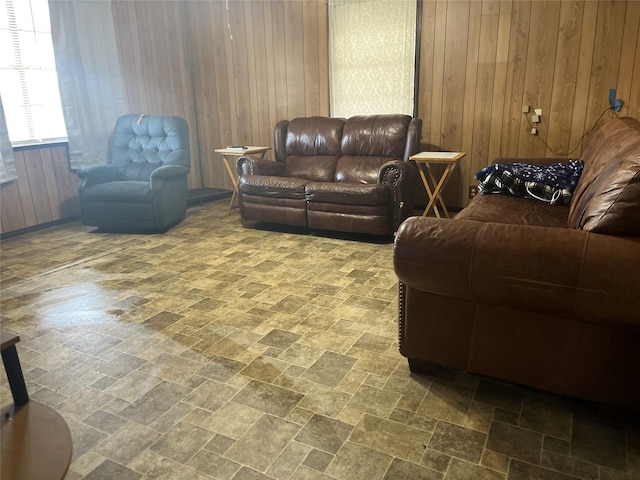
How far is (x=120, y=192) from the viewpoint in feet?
14.3

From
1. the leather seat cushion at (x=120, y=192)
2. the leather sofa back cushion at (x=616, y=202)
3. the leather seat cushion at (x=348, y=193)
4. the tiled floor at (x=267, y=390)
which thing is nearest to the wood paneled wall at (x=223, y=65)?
the leather seat cushion at (x=120, y=192)

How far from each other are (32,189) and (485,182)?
4111 mm

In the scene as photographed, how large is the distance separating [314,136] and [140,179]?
1.81 metres

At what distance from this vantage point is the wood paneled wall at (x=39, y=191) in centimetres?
437

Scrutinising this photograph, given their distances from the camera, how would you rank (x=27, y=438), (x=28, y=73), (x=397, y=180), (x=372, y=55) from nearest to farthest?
(x=27, y=438), (x=397, y=180), (x=28, y=73), (x=372, y=55)

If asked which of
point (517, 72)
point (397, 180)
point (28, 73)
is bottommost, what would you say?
point (397, 180)

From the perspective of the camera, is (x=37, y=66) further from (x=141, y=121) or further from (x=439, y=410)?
(x=439, y=410)

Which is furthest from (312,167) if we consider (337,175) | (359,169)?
(359,169)

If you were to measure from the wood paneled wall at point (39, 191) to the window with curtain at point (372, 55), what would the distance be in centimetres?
294

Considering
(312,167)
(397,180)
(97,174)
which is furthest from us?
(312,167)

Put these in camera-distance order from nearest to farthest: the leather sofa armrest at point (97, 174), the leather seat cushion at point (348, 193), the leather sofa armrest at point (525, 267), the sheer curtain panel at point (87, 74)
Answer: the leather sofa armrest at point (525, 267) < the leather seat cushion at point (348, 193) < the leather sofa armrest at point (97, 174) < the sheer curtain panel at point (87, 74)

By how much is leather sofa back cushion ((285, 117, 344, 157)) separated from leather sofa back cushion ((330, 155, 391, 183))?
7.4 inches

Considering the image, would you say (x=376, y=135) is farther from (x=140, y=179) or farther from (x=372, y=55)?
(x=140, y=179)

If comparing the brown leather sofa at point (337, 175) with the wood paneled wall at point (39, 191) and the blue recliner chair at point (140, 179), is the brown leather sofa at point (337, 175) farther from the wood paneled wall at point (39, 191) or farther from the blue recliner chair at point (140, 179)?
the wood paneled wall at point (39, 191)
